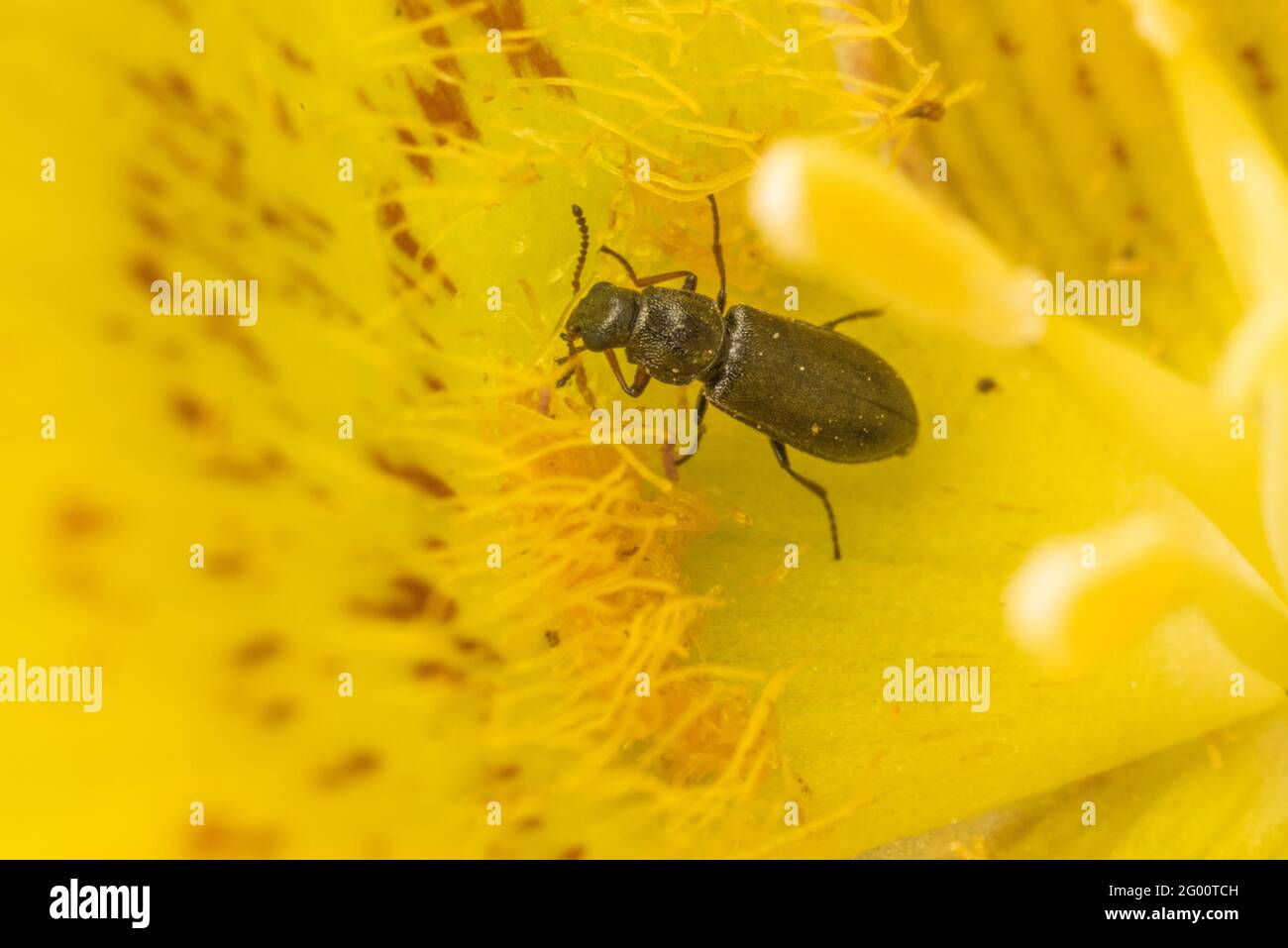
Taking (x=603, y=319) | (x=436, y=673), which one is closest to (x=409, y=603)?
(x=436, y=673)

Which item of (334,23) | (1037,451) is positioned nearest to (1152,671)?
(1037,451)

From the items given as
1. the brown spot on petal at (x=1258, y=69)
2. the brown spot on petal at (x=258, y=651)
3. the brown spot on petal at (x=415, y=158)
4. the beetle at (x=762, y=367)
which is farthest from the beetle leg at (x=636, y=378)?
the brown spot on petal at (x=1258, y=69)

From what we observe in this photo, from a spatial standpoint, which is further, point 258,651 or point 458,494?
point 458,494

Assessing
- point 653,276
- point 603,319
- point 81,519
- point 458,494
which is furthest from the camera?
point 653,276

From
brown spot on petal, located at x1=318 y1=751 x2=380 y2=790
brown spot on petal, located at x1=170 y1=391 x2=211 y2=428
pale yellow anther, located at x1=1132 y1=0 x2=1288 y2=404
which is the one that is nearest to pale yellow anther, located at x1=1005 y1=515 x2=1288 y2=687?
pale yellow anther, located at x1=1132 y1=0 x2=1288 y2=404

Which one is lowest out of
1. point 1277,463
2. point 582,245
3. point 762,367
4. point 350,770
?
point 350,770

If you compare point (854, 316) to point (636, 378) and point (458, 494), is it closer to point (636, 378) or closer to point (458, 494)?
point (636, 378)

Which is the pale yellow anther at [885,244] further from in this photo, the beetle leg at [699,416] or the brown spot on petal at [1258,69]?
the brown spot on petal at [1258,69]
